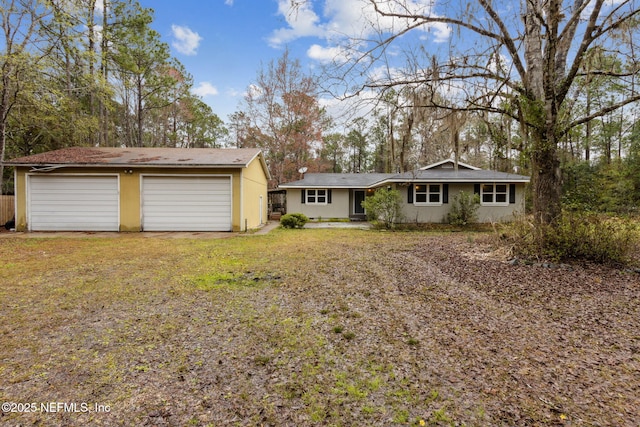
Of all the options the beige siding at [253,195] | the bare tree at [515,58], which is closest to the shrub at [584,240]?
the bare tree at [515,58]

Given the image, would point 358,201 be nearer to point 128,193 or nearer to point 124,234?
point 128,193

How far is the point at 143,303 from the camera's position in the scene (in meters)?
3.72

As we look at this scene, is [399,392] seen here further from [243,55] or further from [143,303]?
[243,55]

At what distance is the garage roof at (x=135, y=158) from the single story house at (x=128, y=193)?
3 centimetres

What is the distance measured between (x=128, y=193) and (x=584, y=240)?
12972 mm

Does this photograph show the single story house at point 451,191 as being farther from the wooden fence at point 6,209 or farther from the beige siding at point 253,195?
the wooden fence at point 6,209

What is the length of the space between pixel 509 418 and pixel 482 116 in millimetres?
6037

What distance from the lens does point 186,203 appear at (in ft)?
35.2

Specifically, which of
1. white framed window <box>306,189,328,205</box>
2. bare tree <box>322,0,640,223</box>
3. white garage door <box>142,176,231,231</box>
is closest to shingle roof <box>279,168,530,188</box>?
white framed window <box>306,189,328,205</box>

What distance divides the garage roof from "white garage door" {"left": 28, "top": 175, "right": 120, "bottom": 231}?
57 cm

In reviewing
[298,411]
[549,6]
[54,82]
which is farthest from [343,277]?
[54,82]

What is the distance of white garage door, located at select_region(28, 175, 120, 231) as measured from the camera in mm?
10445

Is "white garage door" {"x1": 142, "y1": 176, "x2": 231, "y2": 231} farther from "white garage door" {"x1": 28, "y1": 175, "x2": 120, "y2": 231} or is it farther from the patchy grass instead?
the patchy grass

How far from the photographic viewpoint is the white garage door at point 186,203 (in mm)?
10625
